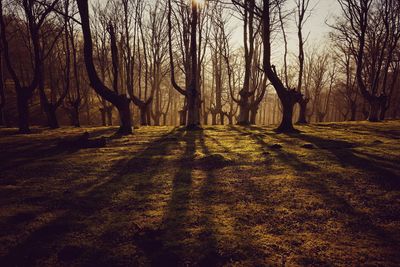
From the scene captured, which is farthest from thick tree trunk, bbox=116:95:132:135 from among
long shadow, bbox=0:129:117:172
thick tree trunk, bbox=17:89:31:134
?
thick tree trunk, bbox=17:89:31:134

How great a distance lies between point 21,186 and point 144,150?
11.7 feet

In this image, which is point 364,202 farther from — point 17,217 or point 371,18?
point 371,18

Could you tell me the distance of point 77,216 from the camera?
3.36m

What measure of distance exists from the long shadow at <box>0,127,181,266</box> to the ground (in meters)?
0.01

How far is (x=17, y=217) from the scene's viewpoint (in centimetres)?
330

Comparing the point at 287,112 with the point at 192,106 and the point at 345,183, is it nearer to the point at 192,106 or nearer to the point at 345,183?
the point at 192,106

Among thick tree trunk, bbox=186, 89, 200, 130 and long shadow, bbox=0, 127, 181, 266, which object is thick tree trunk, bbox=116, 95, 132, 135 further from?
long shadow, bbox=0, 127, 181, 266

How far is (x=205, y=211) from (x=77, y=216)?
166 centimetres

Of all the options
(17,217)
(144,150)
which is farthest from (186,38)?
(17,217)

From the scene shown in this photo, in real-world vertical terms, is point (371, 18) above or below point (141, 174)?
above

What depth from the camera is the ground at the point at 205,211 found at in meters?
2.45

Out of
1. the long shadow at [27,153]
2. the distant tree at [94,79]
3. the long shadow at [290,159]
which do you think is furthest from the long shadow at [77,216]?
the distant tree at [94,79]

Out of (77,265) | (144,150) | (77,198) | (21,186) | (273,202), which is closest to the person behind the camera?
(77,265)

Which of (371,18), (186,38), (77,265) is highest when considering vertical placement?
(371,18)
